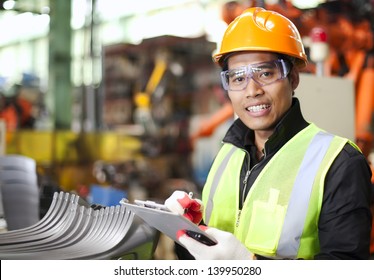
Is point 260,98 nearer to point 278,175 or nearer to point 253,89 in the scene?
point 253,89

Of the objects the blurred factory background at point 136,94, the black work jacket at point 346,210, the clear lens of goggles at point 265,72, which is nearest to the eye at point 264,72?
the clear lens of goggles at point 265,72

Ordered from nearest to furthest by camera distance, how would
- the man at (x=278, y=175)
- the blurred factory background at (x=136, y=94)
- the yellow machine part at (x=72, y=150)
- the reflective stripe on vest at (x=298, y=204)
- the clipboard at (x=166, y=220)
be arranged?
the clipboard at (x=166, y=220), the man at (x=278, y=175), the reflective stripe on vest at (x=298, y=204), the blurred factory background at (x=136, y=94), the yellow machine part at (x=72, y=150)

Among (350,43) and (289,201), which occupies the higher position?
(350,43)

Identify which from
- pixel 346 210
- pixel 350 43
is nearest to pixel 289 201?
pixel 346 210

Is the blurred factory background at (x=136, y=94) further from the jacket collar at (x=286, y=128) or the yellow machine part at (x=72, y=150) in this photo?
the jacket collar at (x=286, y=128)

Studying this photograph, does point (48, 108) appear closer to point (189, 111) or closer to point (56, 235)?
point (189, 111)

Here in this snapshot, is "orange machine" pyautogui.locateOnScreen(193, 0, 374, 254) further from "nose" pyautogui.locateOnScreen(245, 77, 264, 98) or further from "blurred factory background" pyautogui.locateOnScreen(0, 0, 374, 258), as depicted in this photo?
"nose" pyautogui.locateOnScreen(245, 77, 264, 98)

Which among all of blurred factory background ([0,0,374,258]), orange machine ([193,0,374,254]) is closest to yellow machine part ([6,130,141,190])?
blurred factory background ([0,0,374,258])

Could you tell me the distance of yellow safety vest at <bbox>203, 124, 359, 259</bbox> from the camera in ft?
5.57

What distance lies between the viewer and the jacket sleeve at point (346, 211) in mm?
1575

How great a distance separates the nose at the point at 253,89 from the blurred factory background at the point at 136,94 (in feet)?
5.35

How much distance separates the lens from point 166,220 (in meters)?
1.51

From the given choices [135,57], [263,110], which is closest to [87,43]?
[135,57]

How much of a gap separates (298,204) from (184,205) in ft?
1.14
